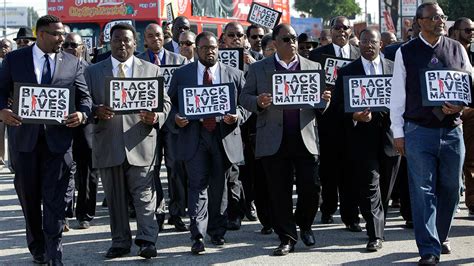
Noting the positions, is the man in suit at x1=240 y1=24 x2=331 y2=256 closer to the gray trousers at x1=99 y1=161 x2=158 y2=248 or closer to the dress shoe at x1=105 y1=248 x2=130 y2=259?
the gray trousers at x1=99 y1=161 x2=158 y2=248

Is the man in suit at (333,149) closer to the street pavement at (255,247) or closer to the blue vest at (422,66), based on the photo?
the street pavement at (255,247)

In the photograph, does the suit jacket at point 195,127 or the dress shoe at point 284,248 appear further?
the suit jacket at point 195,127

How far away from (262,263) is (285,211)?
2.26ft

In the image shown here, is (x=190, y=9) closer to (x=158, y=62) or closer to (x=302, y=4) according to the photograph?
(x=158, y=62)

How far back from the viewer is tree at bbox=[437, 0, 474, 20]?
4238 cm

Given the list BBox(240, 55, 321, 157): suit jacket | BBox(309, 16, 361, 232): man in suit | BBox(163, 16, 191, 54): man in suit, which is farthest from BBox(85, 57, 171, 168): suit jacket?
BBox(163, 16, 191, 54): man in suit

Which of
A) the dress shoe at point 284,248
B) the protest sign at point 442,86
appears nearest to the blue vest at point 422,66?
the protest sign at point 442,86

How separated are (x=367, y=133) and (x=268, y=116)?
1039 mm

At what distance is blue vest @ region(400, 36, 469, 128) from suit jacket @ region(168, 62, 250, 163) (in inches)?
74.9

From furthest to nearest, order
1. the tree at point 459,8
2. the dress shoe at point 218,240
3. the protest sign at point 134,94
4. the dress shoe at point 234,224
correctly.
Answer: the tree at point 459,8, the dress shoe at point 234,224, the dress shoe at point 218,240, the protest sign at point 134,94

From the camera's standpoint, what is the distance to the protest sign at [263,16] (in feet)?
49.7

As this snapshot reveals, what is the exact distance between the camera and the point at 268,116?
8602 millimetres

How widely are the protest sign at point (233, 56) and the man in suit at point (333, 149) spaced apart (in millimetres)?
836

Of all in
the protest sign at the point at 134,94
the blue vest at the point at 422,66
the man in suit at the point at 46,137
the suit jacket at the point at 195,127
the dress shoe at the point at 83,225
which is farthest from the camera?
the dress shoe at the point at 83,225
